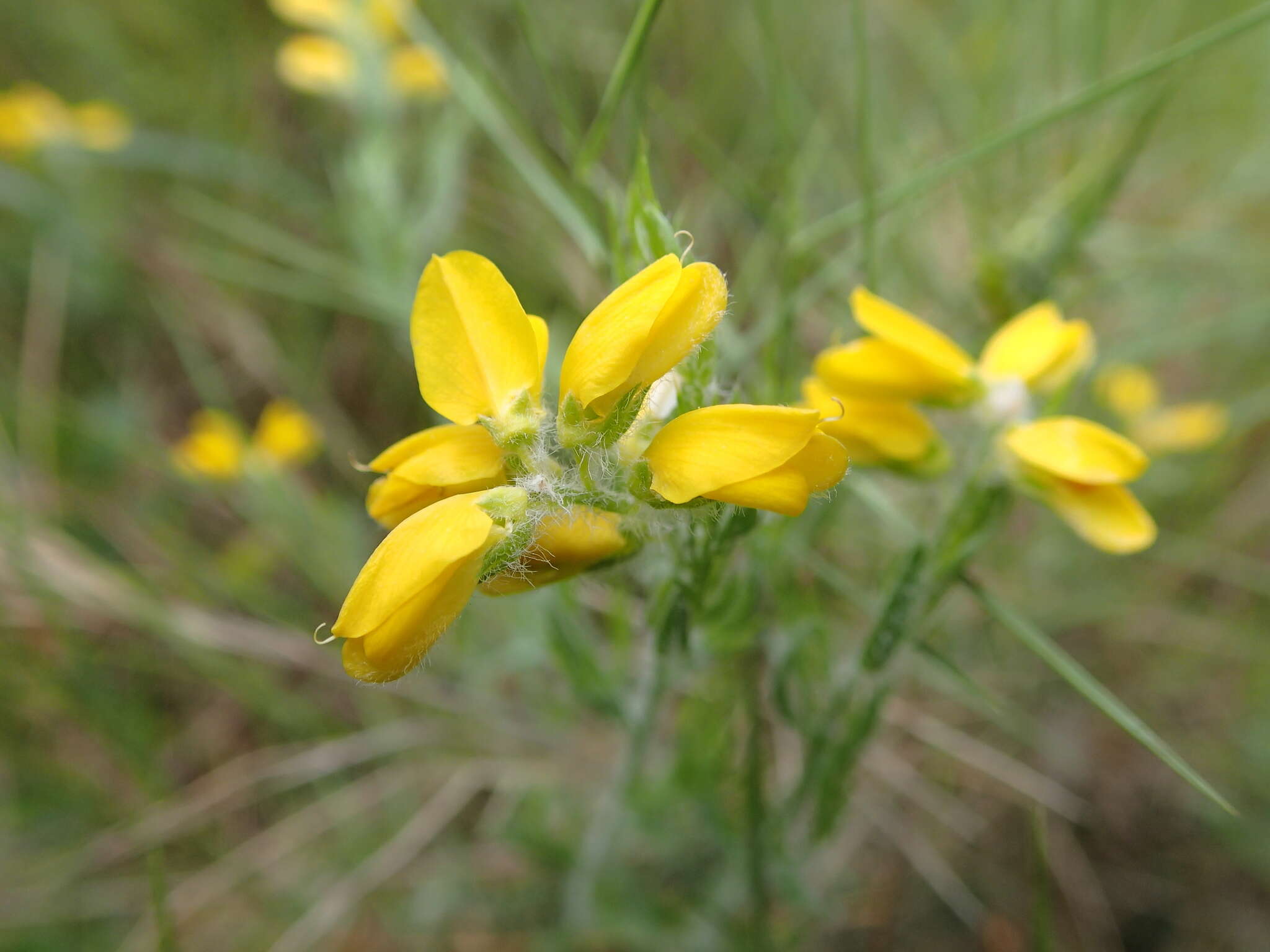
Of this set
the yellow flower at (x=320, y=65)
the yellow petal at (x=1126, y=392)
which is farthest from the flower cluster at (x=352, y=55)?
the yellow petal at (x=1126, y=392)

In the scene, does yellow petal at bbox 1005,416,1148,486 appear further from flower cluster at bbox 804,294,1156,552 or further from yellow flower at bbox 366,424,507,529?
yellow flower at bbox 366,424,507,529

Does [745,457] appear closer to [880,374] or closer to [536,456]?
[536,456]

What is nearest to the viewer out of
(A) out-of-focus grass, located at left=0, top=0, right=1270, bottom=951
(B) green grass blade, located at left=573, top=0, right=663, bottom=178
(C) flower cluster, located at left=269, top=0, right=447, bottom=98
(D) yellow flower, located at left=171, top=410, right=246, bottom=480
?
(B) green grass blade, located at left=573, top=0, right=663, bottom=178

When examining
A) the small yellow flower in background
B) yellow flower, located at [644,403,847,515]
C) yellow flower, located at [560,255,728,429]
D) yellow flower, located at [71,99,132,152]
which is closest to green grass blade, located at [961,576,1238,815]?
yellow flower, located at [644,403,847,515]

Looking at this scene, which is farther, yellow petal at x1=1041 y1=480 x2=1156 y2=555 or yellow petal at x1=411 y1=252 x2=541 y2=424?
yellow petal at x1=1041 y1=480 x2=1156 y2=555

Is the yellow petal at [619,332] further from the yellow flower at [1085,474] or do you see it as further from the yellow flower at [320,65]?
the yellow flower at [320,65]

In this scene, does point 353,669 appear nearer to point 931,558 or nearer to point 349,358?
point 931,558

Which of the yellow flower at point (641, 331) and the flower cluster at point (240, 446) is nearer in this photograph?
the yellow flower at point (641, 331)

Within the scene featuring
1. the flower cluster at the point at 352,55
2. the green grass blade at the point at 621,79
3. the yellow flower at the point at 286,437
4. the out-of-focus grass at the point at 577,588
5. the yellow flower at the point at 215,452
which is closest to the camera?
the green grass blade at the point at 621,79
